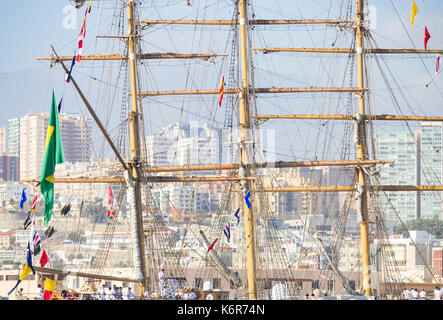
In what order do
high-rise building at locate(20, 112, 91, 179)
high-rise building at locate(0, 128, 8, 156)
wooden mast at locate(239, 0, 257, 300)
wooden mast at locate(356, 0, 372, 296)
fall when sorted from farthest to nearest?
high-rise building at locate(0, 128, 8, 156) → high-rise building at locate(20, 112, 91, 179) → wooden mast at locate(356, 0, 372, 296) → wooden mast at locate(239, 0, 257, 300)

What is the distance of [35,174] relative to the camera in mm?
113375

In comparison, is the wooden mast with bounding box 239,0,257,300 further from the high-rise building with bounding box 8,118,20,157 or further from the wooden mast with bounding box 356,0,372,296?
the high-rise building with bounding box 8,118,20,157

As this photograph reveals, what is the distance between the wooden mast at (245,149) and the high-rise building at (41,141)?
56657 mm

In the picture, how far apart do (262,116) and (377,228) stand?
749 centimetres

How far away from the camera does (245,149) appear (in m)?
40.8

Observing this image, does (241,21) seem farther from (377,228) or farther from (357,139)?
(377,228)

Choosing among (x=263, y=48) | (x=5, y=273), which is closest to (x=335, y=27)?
(x=263, y=48)

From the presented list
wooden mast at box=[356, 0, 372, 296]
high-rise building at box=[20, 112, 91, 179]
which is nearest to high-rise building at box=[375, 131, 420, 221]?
A: high-rise building at box=[20, 112, 91, 179]

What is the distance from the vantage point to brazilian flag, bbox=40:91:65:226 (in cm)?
2594

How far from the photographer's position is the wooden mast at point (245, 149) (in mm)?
39812

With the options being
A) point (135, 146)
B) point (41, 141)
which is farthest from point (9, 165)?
point (135, 146)

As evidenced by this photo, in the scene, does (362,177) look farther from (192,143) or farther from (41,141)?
(41,141)

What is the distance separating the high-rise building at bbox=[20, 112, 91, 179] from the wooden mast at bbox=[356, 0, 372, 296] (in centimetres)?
5468

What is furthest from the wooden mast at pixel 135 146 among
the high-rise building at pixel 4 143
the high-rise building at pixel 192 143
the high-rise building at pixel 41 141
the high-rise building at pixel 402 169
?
the high-rise building at pixel 4 143
